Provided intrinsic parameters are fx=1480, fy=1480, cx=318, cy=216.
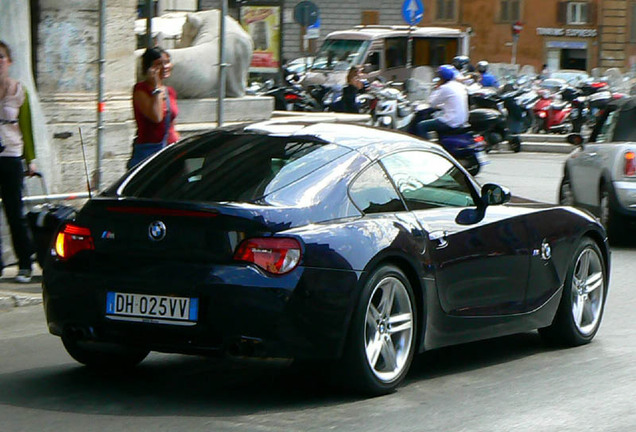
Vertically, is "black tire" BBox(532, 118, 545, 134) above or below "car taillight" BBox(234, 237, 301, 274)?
below

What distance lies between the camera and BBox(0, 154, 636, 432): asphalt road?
6.14 m

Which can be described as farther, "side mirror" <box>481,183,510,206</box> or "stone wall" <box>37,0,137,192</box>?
"stone wall" <box>37,0,137,192</box>

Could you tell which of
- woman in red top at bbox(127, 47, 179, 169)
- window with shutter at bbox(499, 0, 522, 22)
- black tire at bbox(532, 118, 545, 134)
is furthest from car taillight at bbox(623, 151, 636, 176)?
window with shutter at bbox(499, 0, 522, 22)

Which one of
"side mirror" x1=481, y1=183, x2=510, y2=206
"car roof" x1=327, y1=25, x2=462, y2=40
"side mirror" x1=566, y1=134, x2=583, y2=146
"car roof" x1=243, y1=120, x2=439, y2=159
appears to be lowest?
"car roof" x1=327, y1=25, x2=462, y2=40

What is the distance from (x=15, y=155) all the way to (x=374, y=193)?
13.4ft

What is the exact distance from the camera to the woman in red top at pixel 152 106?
35.3ft

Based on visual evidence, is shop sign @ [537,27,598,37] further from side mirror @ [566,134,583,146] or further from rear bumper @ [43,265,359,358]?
rear bumper @ [43,265,359,358]

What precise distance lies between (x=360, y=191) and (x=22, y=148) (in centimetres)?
421

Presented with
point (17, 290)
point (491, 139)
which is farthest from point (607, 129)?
point (491, 139)

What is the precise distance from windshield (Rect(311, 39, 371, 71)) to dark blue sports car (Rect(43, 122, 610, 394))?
34.2 meters

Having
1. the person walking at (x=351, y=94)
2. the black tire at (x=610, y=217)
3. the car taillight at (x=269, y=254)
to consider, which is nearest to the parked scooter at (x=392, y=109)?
the person walking at (x=351, y=94)

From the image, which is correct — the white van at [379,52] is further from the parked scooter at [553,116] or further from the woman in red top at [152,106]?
the woman in red top at [152,106]

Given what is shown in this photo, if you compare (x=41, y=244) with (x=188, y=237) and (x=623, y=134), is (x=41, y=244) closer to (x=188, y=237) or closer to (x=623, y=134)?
(x=188, y=237)

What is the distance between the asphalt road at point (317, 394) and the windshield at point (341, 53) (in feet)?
110
